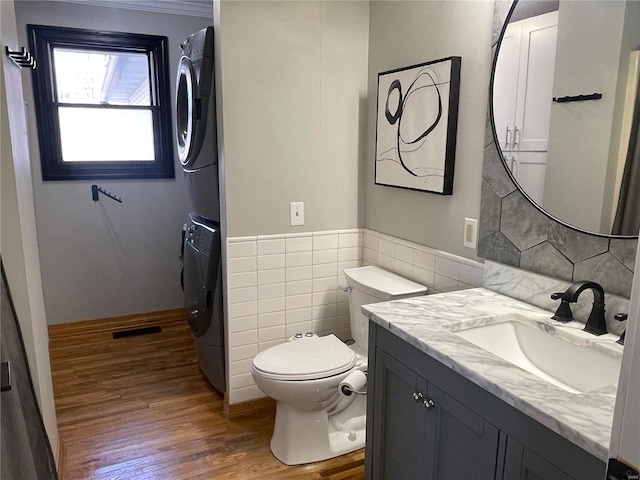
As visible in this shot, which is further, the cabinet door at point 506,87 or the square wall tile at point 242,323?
the square wall tile at point 242,323

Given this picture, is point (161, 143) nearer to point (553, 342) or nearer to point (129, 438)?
point (129, 438)

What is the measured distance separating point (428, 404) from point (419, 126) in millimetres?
1203

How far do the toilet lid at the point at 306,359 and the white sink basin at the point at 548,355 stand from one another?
28.3 inches

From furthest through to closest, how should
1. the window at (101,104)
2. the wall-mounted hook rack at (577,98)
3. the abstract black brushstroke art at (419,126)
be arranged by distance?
the window at (101,104)
the abstract black brushstroke art at (419,126)
the wall-mounted hook rack at (577,98)

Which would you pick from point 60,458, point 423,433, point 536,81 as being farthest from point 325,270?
point 60,458

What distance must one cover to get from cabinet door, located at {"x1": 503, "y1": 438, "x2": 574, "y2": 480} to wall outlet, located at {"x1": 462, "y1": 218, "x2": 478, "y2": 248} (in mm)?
920

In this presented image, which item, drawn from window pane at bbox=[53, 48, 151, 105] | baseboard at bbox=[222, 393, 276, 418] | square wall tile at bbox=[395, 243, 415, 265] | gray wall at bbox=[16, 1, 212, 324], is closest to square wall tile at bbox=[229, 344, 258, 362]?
baseboard at bbox=[222, 393, 276, 418]

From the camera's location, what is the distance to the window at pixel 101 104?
10.6 feet

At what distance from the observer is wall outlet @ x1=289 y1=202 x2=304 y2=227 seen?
2.38 meters

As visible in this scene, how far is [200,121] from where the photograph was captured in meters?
2.35

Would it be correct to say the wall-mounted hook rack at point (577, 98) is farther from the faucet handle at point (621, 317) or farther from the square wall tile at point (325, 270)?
the square wall tile at point (325, 270)

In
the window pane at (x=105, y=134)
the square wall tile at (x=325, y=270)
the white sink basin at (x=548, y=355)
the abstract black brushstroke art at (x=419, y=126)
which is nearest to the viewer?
the white sink basin at (x=548, y=355)

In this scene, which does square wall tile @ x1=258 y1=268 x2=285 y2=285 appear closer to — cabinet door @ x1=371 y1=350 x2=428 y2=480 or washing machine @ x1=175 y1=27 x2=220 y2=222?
washing machine @ x1=175 y1=27 x2=220 y2=222

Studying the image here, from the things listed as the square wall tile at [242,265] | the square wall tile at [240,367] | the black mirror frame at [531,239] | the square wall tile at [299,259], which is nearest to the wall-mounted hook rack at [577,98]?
the black mirror frame at [531,239]
